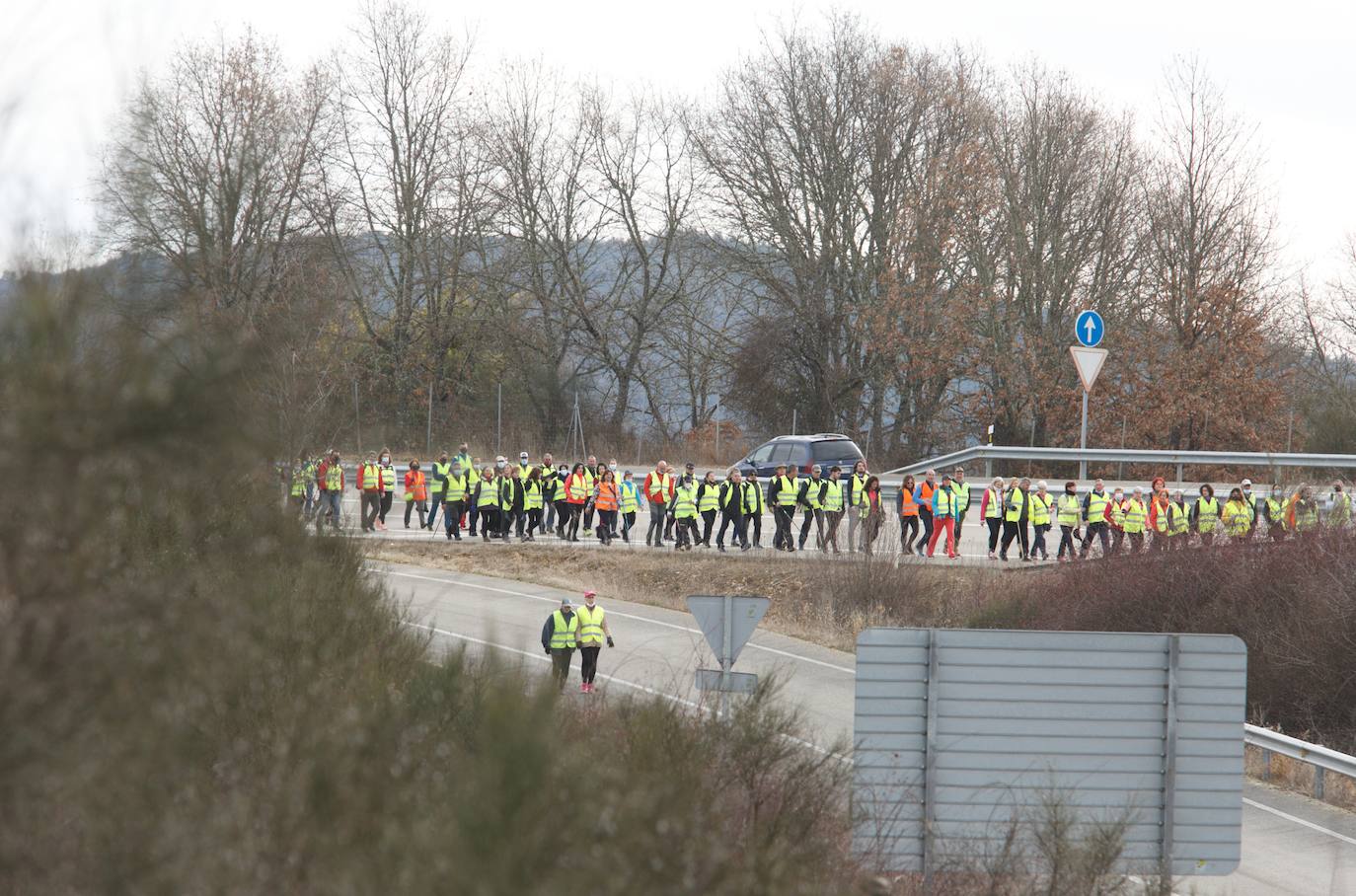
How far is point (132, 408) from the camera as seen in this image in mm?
5488

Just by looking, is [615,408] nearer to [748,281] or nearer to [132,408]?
[748,281]

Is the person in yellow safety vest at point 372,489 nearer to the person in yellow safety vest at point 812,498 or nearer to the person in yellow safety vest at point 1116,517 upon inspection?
the person in yellow safety vest at point 812,498

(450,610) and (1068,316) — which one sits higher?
(1068,316)

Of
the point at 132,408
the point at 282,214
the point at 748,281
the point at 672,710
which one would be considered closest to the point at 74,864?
the point at 132,408

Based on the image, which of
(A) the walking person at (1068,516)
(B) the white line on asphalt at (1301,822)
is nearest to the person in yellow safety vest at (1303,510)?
(A) the walking person at (1068,516)

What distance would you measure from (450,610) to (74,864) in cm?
1933

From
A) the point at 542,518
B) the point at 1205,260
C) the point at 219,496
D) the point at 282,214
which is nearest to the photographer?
the point at 219,496

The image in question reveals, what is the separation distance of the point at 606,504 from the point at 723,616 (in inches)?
599

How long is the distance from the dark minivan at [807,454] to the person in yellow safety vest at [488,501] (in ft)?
21.5

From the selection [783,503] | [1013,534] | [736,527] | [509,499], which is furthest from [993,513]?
[509,499]

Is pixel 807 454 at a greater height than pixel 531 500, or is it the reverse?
pixel 807 454

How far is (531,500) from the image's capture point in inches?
1159

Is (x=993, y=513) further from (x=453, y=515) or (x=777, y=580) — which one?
(x=453, y=515)

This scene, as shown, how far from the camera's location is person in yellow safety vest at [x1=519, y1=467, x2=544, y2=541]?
29.5m
